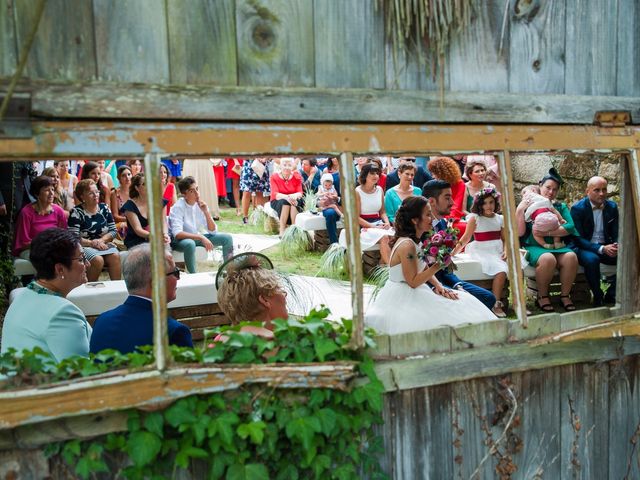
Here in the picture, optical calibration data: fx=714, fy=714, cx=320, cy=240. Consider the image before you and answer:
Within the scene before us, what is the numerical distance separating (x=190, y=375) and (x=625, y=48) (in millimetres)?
2452

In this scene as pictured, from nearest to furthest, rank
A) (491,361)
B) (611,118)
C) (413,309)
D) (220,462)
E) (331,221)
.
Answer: (220,462) < (491,361) < (611,118) < (413,309) < (331,221)

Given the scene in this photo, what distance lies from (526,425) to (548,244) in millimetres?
4147

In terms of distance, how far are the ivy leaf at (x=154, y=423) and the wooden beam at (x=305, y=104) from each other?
1094mm

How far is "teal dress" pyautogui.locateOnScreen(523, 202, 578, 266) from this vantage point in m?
7.16

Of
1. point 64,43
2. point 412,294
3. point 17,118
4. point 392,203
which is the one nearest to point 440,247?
point 412,294

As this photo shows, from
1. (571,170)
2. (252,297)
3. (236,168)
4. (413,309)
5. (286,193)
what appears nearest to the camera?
(252,297)

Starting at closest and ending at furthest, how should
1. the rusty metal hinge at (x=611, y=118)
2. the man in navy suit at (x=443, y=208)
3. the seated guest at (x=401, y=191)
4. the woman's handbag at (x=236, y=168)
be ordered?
1. the rusty metal hinge at (x=611, y=118)
2. the man in navy suit at (x=443, y=208)
3. the seated guest at (x=401, y=191)
4. the woman's handbag at (x=236, y=168)

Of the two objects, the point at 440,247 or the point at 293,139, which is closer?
the point at 293,139

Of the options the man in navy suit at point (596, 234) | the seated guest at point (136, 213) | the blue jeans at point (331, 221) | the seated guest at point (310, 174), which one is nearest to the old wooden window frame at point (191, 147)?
the man in navy suit at point (596, 234)

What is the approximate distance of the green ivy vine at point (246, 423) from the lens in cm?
264

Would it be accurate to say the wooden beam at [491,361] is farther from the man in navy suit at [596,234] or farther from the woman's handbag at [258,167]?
the woman's handbag at [258,167]

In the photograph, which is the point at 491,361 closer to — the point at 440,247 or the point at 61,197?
the point at 440,247

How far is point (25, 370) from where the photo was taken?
105 inches

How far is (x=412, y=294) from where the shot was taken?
5.11 meters
